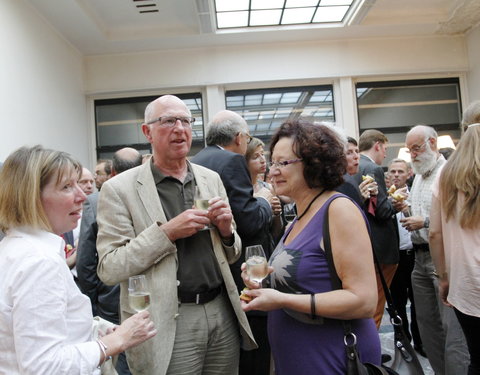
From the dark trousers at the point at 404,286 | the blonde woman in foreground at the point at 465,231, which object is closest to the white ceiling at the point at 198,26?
the dark trousers at the point at 404,286

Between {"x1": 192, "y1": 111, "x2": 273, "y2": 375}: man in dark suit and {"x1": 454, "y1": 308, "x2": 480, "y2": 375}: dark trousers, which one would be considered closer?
{"x1": 454, "y1": 308, "x2": 480, "y2": 375}: dark trousers

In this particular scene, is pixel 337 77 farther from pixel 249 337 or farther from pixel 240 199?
pixel 249 337

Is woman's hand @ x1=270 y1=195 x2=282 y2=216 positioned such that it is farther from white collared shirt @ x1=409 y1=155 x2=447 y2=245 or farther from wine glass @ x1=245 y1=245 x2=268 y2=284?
wine glass @ x1=245 y1=245 x2=268 y2=284

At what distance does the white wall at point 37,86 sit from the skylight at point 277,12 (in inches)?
108

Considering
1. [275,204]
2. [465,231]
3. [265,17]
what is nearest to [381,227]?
[275,204]

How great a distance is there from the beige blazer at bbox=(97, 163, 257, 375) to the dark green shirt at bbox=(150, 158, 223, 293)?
0.13 feet

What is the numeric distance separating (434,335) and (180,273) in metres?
2.29

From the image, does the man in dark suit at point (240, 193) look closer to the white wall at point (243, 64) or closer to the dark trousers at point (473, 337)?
the dark trousers at point (473, 337)

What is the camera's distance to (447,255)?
209cm

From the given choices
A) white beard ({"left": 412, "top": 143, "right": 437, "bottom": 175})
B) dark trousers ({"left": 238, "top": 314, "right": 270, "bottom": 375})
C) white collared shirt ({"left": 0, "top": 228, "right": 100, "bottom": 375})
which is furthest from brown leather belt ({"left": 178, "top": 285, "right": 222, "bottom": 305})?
white beard ({"left": 412, "top": 143, "right": 437, "bottom": 175})

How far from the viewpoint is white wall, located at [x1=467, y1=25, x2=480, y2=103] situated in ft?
24.8

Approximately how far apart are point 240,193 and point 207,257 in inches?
20.2

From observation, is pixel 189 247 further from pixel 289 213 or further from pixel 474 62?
pixel 474 62

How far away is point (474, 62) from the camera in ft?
25.5
